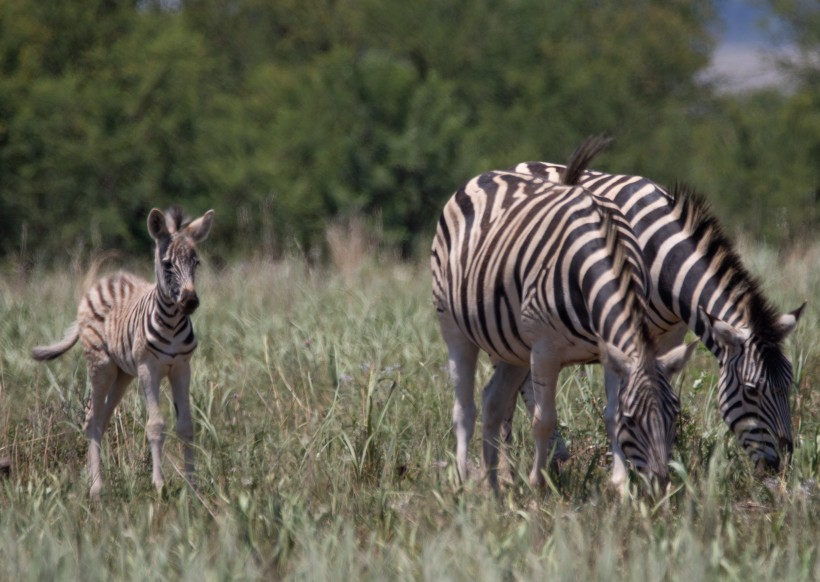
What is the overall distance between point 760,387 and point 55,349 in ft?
13.3

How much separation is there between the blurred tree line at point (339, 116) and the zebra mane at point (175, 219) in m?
9.97

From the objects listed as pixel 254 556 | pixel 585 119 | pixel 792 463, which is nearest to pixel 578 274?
pixel 792 463

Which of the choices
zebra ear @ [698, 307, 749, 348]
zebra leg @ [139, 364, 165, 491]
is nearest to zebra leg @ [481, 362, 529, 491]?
zebra ear @ [698, 307, 749, 348]

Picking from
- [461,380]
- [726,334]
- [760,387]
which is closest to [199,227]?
[461,380]

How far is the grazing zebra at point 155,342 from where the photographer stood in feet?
19.0

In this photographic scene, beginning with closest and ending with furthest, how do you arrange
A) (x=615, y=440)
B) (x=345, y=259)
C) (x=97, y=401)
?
(x=615, y=440) < (x=97, y=401) < (x=345, y=259)

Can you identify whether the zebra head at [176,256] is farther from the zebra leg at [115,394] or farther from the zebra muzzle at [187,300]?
the zebra leg at [115,394]

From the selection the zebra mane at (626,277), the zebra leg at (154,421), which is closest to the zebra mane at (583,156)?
the zebra mane at (626,277)

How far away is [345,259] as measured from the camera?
527 inches

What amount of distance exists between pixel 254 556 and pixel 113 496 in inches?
49.8

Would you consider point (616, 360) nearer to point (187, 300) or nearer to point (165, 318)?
point (187, 300)

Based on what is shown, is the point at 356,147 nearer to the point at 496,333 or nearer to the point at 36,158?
the point at 36,158

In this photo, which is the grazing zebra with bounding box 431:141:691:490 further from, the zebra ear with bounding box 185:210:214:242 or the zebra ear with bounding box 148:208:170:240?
the zebra ear with bounding box 148:208:170:240

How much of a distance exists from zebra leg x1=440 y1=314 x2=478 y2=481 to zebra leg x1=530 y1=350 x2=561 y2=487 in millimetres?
637
